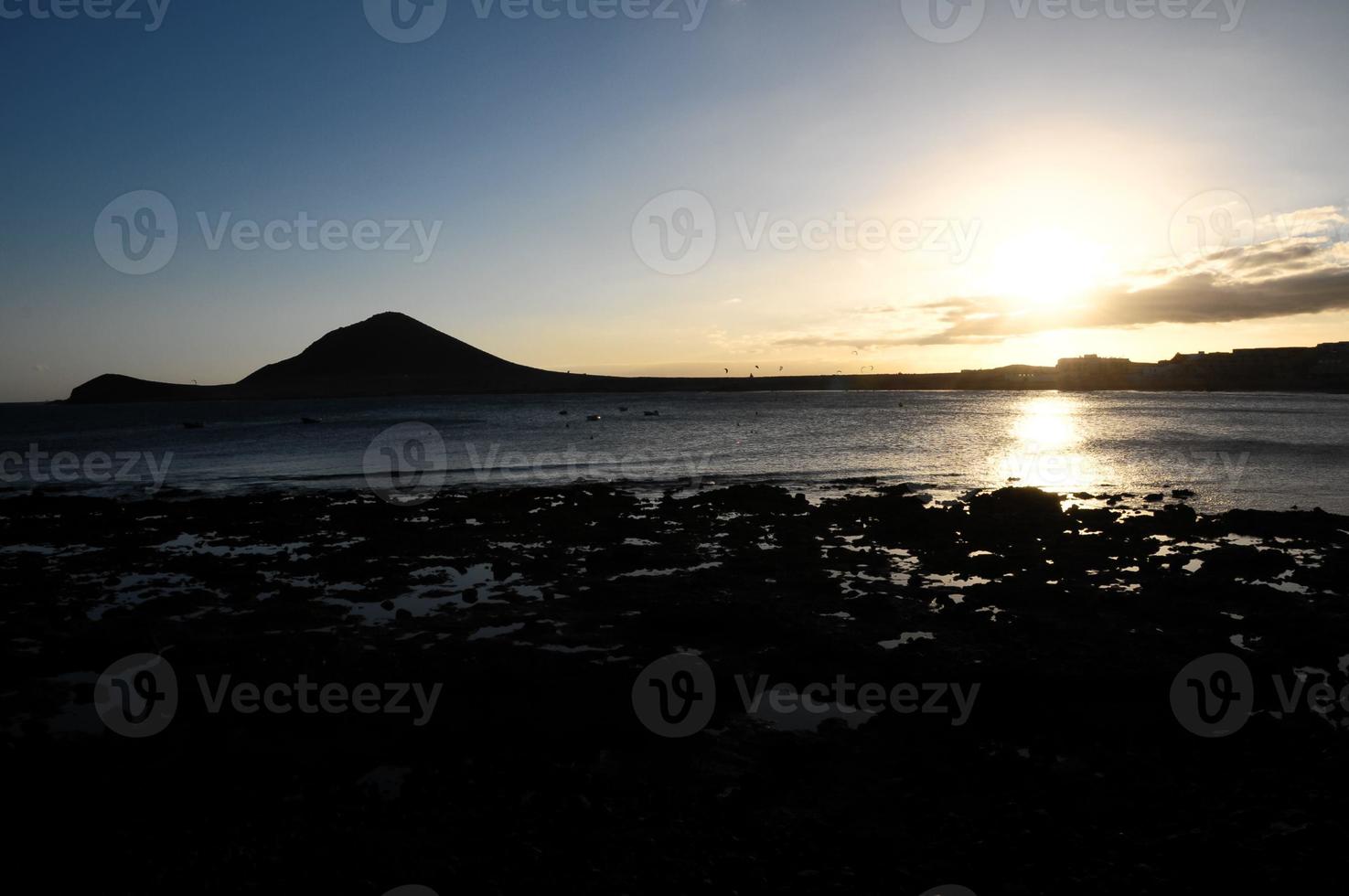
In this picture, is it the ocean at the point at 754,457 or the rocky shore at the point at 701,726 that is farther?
the ocean at the point at 754,457

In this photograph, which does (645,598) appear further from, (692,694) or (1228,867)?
(1228,867)

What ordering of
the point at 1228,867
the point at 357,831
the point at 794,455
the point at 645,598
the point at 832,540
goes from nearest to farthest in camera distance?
the point at 1228,867 < the point at 357,831 < the point at 645,598 < the point at 832,540 < the point at 794,455

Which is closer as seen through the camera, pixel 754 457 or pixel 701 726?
pixel 701 726

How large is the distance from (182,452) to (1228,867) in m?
78.7

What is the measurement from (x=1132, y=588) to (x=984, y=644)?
21.0ft

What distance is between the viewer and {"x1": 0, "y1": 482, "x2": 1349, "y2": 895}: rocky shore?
25.9ft

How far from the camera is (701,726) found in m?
11.2

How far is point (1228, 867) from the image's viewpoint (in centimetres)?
755

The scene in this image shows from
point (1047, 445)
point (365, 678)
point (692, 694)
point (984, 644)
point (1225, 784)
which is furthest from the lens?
point (1047, 445)

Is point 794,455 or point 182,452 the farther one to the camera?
point 182,452

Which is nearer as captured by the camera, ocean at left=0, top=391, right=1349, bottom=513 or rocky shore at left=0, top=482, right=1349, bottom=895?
rocky shore at left=0, top=482, right=1349, bottom=895

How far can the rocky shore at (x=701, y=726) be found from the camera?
790cm

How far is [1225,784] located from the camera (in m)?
9.16

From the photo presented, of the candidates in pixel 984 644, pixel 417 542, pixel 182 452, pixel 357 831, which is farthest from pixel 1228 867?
pixel 182 452
